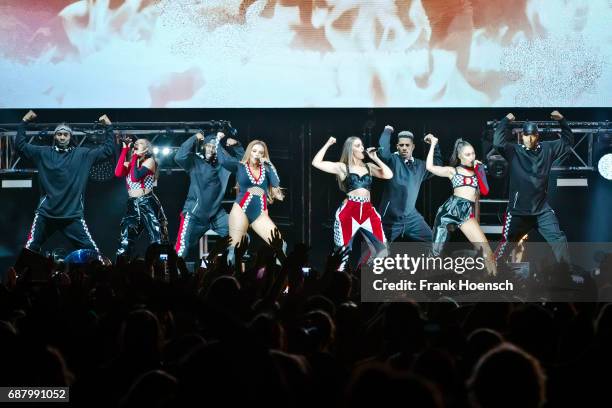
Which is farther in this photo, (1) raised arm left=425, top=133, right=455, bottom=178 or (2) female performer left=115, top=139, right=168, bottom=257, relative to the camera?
(2) female performer left=115, top=139, right=168, bottom=257

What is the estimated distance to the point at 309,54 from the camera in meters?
9.65

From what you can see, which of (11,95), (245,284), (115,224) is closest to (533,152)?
(115,224)

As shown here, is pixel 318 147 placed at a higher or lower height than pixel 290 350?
higher

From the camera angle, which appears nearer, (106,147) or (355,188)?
(355,188)

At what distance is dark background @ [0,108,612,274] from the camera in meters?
9.91

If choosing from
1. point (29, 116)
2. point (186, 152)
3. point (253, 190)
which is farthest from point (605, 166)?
point (29, 116)

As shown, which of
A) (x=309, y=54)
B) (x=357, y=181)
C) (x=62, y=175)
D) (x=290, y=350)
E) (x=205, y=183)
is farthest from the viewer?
(x=62, y=175)

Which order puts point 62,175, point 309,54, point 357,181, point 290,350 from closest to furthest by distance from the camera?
point 290,350 → point 309,54 → point 357,181 → point 62,175

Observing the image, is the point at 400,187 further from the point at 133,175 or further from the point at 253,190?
the point at 133,175

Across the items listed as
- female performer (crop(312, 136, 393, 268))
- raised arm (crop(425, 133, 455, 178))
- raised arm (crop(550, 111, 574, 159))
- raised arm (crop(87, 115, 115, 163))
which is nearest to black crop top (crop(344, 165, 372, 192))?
female performer (crop(312, 136, 393, 268))

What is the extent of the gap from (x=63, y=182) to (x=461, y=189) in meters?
→ 4.91

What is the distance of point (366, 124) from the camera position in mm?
9930

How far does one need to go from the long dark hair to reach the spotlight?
159 cm

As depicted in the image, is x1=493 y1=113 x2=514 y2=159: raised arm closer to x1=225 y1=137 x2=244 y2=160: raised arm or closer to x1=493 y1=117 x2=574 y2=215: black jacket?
Answer: x1=493 y1=117 x2=574 y2=215: black jacket
